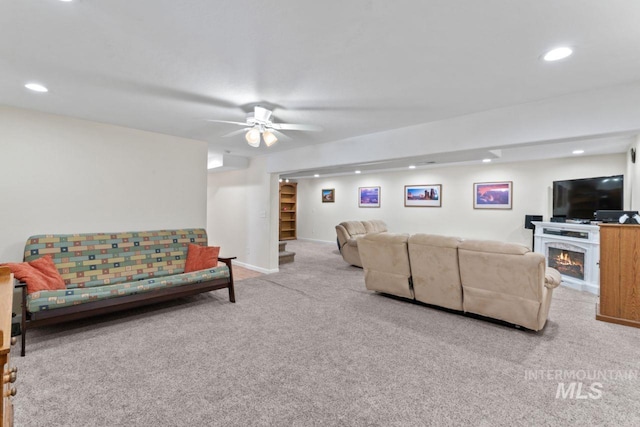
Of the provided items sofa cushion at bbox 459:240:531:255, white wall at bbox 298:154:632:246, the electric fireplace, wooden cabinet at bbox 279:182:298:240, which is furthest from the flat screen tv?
wooden cabinet at bbox 279:182:298:240

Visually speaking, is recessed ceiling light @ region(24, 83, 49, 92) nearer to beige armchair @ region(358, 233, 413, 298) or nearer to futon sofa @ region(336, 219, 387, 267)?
beige armchair @ region(358, 233, 413, 298)

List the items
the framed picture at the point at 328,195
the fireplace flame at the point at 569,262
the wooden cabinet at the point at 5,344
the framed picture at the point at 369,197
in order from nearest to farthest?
1. the wooden cabinet at the point at 5,344
2. the fireplace flame at the point at 569,262
3. the framed picture at the point at 369,197
4. the framed picture at the point at 328,195

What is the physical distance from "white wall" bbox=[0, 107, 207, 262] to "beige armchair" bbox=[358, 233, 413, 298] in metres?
2.80

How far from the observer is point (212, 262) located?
403 cm

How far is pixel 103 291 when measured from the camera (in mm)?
2955

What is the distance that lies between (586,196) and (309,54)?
5808 millimetres

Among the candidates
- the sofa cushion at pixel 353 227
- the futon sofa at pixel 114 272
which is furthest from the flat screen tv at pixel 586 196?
the futon sofa at pixel 114 272

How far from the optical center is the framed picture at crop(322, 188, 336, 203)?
32.1ft

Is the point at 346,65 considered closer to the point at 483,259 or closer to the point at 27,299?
the point at 483,259

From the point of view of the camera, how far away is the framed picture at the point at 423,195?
298 inches

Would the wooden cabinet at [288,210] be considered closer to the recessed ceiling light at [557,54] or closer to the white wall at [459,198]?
the white wall at [459,198]

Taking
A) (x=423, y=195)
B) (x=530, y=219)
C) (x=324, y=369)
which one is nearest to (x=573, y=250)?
(x=530, y=219)

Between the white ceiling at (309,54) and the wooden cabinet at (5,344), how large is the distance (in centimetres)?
149

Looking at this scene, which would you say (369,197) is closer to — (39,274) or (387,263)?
(387,263)
